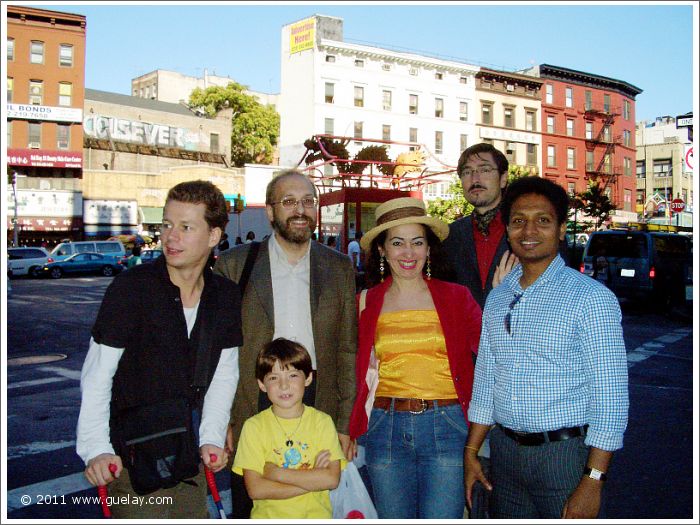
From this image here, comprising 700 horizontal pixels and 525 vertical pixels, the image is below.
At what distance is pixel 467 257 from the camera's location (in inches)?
165

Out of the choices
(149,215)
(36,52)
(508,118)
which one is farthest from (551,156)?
(36,52)

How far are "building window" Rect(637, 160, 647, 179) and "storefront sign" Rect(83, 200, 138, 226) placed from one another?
54380 mm

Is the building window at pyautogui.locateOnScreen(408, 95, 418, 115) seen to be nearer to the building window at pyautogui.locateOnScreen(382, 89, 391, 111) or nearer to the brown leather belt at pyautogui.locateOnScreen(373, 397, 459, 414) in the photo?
the building window at pyautogui.locateOnScreen(382, 89, 391, 111)

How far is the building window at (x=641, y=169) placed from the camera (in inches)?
2844

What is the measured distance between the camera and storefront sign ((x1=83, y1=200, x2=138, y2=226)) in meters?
47.3

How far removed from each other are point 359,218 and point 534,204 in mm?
15708

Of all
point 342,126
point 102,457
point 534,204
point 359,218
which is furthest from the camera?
point 342,126

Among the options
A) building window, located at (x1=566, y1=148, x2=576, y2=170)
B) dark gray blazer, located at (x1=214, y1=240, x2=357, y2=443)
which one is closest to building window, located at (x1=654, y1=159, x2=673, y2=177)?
building window, located at (x1=566, y1=148, x2=576, y2=170)

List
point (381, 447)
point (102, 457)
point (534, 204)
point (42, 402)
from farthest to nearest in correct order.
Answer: point (42, 402) < point (381, 447) < point (534, 204) < point (102, 457)

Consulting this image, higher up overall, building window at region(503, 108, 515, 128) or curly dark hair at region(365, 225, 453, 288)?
building window at region(503, 108, 515, 128)

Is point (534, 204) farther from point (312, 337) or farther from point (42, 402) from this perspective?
point (42, 402)

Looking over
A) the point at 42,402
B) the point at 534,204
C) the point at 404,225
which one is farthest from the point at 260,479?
the point at 42,402

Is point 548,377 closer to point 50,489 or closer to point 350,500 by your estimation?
point 350,500

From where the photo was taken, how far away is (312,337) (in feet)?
11.8
